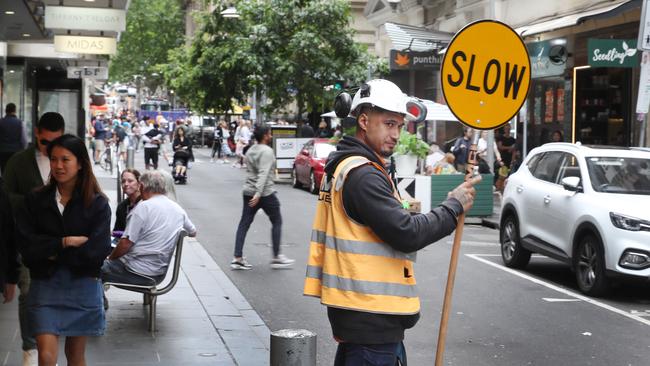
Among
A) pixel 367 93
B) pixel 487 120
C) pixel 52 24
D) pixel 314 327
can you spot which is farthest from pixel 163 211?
pixel 52 24

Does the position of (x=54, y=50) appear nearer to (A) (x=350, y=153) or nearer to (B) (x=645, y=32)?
(B) (x=645, y=32)

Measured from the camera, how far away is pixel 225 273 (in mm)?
12781

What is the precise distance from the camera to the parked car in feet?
86.7

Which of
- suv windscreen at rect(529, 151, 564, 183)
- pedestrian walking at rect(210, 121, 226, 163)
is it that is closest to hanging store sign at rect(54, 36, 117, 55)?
suv windscreen at rect(529, 151, 564, 183)

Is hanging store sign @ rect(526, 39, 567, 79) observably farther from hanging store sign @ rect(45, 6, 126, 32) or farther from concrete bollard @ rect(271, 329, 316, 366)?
concrete bollard @ rect(271, 329, 316, 366)

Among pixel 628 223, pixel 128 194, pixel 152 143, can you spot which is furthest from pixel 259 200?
pixel 152 143

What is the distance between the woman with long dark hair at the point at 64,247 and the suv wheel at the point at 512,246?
339 inches

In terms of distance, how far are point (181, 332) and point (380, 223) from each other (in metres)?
4.86

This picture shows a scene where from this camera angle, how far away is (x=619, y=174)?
12.0 metres

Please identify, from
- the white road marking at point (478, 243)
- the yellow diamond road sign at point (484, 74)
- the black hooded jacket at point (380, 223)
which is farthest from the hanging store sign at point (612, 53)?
the black hooded jacket at point (380, 223)

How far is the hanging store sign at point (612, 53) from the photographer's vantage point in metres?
18.7

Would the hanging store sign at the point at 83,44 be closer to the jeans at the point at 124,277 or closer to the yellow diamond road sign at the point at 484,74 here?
the jeans at the point at 124,277

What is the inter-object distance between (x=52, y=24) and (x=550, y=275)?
8.21 m

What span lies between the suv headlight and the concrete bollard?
6993 mm
